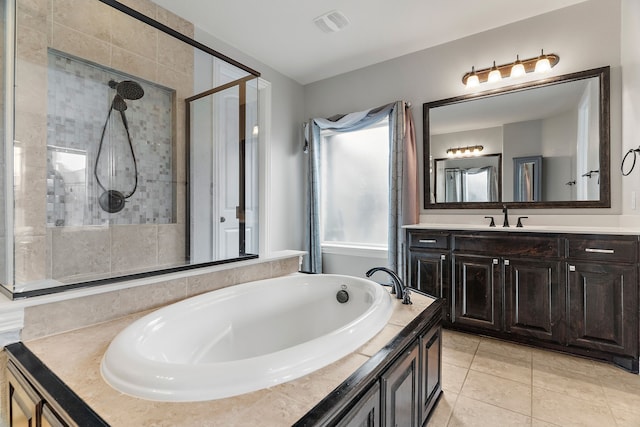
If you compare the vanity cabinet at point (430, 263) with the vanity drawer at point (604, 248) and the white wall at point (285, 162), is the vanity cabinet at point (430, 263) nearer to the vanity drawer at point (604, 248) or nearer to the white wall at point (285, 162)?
the vanity drawer at point (604, 248)

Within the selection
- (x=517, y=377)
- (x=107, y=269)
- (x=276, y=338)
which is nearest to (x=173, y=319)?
(x=276, y=338)

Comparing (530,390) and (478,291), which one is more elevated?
(478,291)

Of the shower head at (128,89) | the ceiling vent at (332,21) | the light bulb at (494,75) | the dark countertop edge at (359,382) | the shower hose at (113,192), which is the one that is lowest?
the dark countertop edge at (359,382)

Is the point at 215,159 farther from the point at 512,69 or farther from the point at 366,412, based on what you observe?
the point at 512,69

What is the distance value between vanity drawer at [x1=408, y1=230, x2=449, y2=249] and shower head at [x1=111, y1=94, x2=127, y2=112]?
98.7 inches

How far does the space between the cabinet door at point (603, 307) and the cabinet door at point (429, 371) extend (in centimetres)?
118

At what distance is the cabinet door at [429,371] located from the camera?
56.4 inches

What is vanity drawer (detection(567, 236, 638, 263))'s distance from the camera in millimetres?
1954

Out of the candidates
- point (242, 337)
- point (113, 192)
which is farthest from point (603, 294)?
point (113, 192)

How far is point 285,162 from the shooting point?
374 cm

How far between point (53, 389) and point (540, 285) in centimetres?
271

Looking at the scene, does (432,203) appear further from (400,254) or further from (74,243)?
(74,243)

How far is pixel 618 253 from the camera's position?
1989mm

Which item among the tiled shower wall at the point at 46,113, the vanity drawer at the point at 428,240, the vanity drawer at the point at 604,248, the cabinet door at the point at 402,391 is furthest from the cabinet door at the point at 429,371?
the tiled shower wall at the point at 46,113
